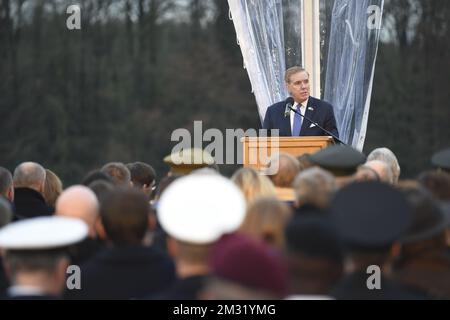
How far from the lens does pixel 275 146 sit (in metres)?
8.80

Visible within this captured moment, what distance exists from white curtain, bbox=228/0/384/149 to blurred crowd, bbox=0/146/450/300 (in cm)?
491

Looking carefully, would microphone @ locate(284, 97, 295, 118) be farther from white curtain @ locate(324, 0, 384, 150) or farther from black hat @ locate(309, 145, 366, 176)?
black hat @ locate(309, 145, 366, 176)

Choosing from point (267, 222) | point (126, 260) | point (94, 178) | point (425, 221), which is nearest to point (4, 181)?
point (94, 178)

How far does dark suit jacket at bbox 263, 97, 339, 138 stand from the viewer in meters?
9.82

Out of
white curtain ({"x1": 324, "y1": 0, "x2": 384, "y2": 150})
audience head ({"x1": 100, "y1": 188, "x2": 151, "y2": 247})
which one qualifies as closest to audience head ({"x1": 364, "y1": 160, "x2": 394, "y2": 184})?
audience head ({"x1": 100, "y1": 188, "x2": 151, "y2": 247})

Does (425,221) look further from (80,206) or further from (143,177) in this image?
(143,177)

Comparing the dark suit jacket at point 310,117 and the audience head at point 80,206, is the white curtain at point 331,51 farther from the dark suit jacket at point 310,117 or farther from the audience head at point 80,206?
the audience head at point 80,206

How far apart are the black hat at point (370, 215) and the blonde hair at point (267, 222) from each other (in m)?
0.33

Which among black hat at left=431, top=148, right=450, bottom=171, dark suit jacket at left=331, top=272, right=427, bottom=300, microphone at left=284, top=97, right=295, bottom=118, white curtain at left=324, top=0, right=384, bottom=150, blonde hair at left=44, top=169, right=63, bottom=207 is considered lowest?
blonde hair at left=44, top=169, right=63, bottom=207

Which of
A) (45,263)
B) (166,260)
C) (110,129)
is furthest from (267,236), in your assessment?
(110,129)

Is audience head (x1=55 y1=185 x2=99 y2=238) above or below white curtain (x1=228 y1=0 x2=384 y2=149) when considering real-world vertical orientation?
below

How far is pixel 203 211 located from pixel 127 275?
2.43ft

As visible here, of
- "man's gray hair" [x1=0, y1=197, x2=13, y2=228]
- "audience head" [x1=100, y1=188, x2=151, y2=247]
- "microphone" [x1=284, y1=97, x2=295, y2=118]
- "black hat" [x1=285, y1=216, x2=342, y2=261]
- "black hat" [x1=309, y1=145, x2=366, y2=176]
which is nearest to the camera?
"black hat" [x1=285, y1=216, x2=342, y2=261]

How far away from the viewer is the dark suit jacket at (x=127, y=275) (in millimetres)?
5160
